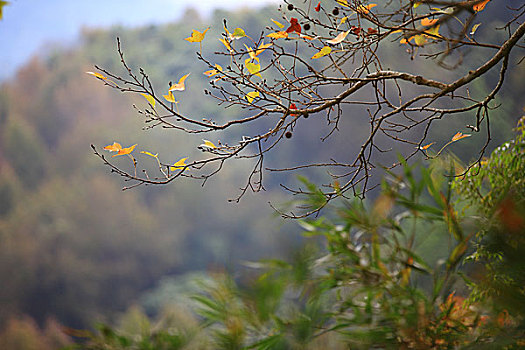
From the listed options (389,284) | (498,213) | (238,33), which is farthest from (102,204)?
(238,33)

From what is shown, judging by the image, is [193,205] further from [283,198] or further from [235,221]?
[283,198]

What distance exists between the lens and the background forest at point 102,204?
3.71 m

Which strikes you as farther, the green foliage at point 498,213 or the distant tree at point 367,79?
the green foliage at point 498,213

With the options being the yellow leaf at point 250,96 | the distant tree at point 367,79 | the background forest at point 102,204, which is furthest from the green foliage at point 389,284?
the background forest at point 102,204

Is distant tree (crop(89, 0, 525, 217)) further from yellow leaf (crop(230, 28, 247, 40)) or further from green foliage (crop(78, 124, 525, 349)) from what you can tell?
green foliage (crop(78, 124, 525, 349))

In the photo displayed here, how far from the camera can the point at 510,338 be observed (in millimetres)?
809

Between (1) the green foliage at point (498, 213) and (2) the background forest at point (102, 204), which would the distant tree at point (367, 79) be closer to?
(1) the green foliage at point (498, 213)

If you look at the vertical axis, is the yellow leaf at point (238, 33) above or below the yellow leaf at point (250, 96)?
above

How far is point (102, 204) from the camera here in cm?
390

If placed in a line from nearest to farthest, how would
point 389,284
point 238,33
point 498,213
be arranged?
1. point 238,33
2. point 498,213
3. point 389,284

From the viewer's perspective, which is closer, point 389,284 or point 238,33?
point 238,33

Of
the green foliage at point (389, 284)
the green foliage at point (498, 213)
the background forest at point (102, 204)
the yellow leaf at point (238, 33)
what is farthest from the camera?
the background forest at point (102, 204)

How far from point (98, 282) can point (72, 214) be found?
61 centimetres

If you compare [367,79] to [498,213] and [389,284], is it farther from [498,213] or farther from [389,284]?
[389,284]
